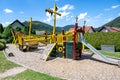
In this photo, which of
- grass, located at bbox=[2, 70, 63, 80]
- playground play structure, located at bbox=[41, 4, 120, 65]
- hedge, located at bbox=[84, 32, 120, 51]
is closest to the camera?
grass, located at bbox=[2, 70, 63, 80]

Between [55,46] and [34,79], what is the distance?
5.37 metres

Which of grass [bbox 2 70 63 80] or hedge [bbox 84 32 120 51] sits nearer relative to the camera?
grass [bbox 2 70 63 80]

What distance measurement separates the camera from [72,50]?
1137 centimetres

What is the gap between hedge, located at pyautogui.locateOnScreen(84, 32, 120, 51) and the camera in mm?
19214

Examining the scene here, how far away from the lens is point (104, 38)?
20.4 metres

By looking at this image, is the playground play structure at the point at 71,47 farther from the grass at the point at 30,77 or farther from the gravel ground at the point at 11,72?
the grass at the point at 30,77

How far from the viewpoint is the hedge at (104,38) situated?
1921 centimetres

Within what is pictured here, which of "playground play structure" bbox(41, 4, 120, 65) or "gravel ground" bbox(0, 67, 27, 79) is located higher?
"playground play structure" bbox(41, 4, 120, 65)

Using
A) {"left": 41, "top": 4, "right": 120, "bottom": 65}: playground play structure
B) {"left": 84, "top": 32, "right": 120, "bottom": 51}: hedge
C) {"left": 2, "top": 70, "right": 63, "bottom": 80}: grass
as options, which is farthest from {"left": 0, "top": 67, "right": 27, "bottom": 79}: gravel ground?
{"left": 84, "top": 32, "right": 120, "bottom": 51}: hedge

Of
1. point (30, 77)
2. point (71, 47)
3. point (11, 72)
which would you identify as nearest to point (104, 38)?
point (71, 47)

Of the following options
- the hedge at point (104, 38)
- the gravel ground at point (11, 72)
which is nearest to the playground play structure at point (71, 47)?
the gravel ground at point (11, 72)

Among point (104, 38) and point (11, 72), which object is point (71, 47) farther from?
point (104, 38)

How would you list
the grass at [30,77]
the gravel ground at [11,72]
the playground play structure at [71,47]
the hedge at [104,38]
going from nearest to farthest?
the grass at [30,77]
the gravel ground at [11,72]
the playground play structure at [71,47]
the hedge at [104,38]

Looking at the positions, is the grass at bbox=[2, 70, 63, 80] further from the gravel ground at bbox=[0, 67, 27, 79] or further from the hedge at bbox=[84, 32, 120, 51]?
the hedge at bbox=[84, 32, 120, 51]
